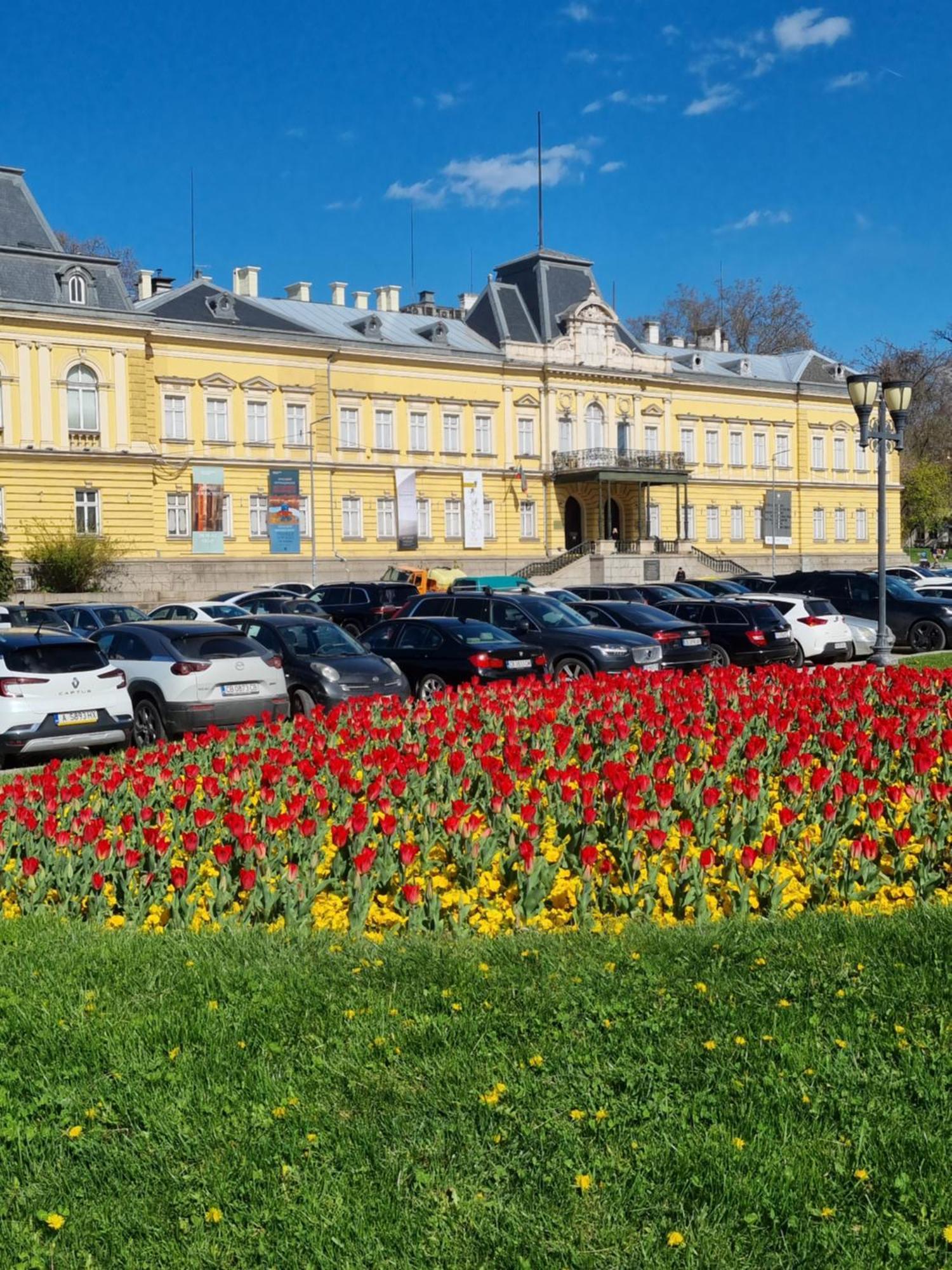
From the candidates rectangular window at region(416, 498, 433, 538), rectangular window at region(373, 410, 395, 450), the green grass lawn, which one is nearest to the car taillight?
the green grass lawn

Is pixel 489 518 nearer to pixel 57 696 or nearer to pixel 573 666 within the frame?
pixel 573 666

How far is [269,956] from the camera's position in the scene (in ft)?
22.0

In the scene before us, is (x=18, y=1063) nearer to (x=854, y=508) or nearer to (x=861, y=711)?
(x=861, y=711)

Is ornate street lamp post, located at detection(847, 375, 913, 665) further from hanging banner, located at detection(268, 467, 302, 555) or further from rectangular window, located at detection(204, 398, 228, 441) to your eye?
rectangular window, located at detection(204, 398, 228, 441)

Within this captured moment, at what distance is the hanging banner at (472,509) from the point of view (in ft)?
213

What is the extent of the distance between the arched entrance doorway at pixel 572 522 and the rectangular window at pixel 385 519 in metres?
10.5

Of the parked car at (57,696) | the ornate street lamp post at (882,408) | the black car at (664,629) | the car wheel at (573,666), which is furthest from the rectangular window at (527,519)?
the parked car at (57,696)

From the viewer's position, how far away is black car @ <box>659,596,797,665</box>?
2512 centimetres

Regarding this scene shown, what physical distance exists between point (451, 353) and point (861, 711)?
54262 millimetres

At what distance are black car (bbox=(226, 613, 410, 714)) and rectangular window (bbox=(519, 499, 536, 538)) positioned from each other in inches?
1918

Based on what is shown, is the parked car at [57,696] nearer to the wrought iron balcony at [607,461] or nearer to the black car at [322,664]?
the black car at [322,664]

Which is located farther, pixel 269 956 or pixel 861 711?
pixel 861 711

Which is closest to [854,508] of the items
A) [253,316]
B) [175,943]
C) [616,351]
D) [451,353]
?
[616,351]

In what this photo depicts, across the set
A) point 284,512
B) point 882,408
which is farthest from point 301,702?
point 284,512
